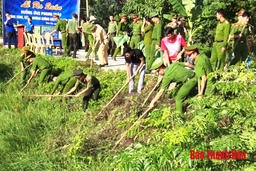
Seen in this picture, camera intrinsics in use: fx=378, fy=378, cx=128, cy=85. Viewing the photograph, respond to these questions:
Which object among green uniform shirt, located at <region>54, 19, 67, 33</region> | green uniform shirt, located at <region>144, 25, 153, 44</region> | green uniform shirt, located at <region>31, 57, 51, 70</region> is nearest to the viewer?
green uniform shirt, located at <region>144, 25, 153, 44</region>

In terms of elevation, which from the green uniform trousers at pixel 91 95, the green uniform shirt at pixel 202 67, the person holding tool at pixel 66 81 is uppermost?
the green uniform shirt at pixel 202 67

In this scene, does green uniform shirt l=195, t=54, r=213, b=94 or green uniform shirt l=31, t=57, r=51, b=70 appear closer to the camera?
green uniform shirt l=195, t=54, r=213, b=94

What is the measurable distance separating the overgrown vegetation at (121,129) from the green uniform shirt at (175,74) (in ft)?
1.69

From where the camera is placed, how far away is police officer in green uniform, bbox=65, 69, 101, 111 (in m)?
8.27

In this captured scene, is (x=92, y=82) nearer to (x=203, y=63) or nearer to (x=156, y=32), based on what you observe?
(x=156, y=32)

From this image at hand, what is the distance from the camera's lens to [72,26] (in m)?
12.6

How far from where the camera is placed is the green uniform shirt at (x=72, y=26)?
12.6 m

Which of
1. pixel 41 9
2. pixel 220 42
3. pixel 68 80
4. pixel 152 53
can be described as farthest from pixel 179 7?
pixel 41 9

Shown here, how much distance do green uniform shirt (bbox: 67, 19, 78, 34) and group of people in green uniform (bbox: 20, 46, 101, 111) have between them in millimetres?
2433

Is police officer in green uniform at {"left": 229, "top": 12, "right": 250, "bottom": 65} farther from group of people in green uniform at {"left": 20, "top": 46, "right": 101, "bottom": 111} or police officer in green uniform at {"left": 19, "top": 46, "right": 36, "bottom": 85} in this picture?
police officer in green uniform at {"left": 19, "top": 46, "right": 36, "bottom": 85}

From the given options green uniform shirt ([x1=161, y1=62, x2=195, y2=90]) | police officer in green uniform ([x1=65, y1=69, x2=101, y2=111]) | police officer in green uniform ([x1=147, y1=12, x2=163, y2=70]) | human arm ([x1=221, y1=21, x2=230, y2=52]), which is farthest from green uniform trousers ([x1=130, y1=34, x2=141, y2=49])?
green uniform shirt ([x1=161, y1=62, x2=195, y2=90])

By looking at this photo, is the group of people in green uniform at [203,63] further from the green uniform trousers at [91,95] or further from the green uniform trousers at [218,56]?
the green uniform trousers at [91,95]

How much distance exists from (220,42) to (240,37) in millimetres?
522

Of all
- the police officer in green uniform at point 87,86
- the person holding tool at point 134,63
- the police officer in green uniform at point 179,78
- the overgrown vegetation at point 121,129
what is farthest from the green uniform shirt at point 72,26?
the police officer in green uniform at point 179,78
